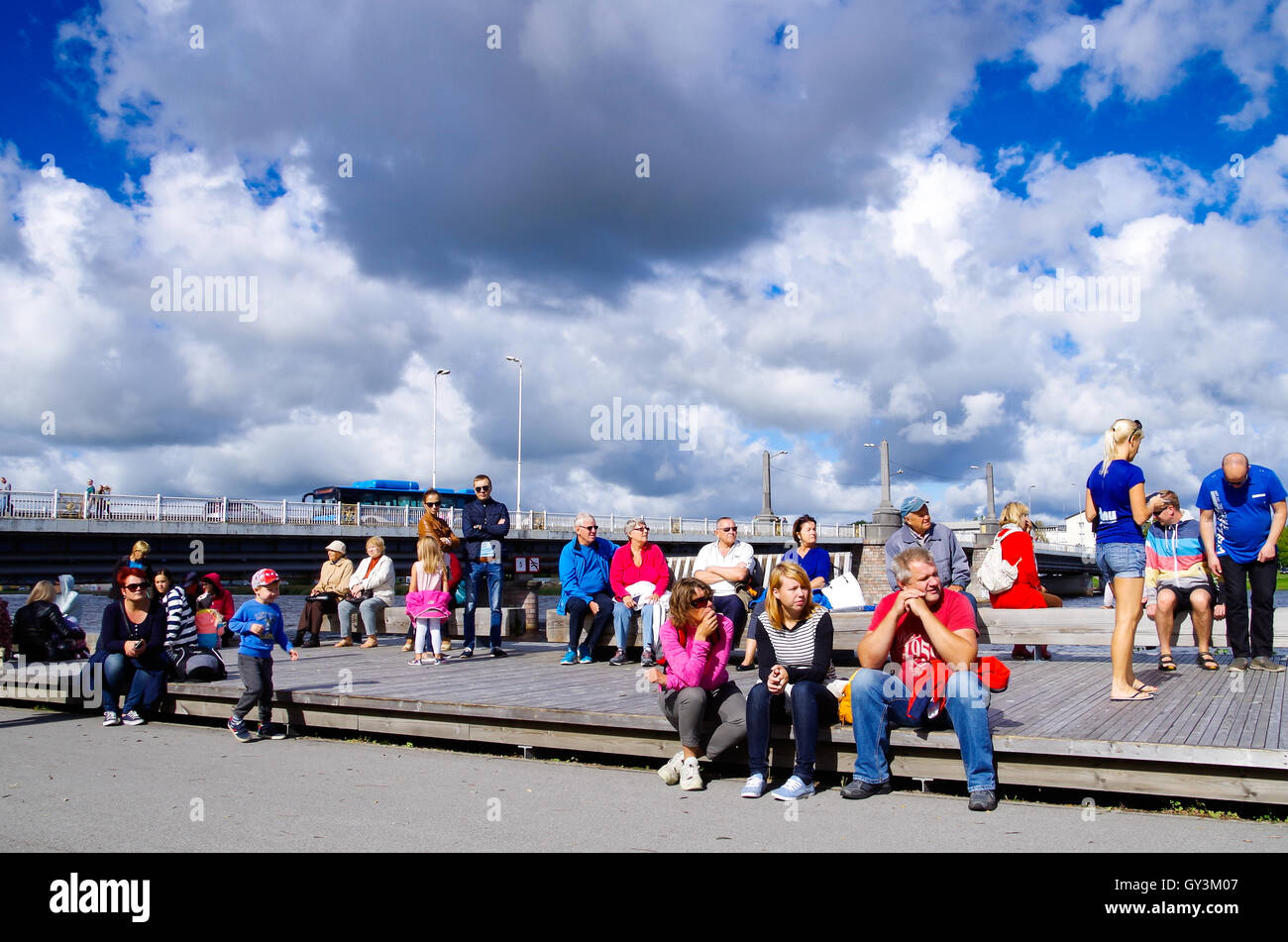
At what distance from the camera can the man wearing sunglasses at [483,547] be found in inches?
453

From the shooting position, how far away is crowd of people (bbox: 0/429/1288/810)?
5488 millimetres

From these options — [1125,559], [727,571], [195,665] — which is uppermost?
[1125,559]

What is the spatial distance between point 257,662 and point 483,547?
12.7 feet

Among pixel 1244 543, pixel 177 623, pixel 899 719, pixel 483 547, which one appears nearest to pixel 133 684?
pixel 177 623

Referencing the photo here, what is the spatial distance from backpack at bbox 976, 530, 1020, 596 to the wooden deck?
0.99 metres

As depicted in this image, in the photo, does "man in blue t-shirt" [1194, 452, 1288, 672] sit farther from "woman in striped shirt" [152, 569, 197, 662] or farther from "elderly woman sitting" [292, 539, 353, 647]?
"elderly woman sitting" [292, 539, 353, 647]

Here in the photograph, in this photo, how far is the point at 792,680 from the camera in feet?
19.1

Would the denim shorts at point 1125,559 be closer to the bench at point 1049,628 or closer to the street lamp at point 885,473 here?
the bench at point 1049,628

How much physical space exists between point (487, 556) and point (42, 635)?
582 cm

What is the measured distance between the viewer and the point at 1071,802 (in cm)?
533

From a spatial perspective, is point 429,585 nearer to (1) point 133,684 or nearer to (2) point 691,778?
(1) point 133,684

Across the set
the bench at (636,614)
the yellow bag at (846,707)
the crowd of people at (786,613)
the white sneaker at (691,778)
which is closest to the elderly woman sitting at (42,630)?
the crowd of people at (786,613)
